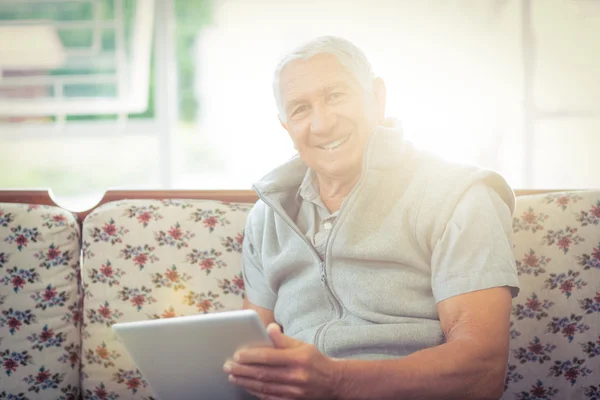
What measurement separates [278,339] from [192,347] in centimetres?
14

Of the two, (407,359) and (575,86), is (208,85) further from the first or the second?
(407,359)

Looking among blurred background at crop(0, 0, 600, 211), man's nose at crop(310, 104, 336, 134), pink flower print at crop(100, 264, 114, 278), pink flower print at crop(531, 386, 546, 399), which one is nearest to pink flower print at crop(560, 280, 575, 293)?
pink flower print at crop(531, 386, 546, 399)

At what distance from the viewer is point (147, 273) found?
162 centimetres

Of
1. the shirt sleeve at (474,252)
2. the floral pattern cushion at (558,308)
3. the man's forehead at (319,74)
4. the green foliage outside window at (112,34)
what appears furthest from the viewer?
the green foliage outside window at (112,34)

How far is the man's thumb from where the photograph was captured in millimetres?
922

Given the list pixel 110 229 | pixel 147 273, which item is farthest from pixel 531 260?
pixel 110 229

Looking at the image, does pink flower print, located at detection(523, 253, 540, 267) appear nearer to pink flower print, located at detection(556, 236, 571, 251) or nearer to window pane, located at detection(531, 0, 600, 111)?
pink flower print, located at detection(556, 236, 571, 251)

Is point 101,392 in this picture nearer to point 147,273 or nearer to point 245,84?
point 147,273

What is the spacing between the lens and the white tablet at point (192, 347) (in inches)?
34.6

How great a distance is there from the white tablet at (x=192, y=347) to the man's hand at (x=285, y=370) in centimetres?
2

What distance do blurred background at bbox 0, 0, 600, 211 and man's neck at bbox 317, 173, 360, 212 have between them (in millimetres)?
986

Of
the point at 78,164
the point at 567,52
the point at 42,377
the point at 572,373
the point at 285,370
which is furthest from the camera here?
the point at 78,164

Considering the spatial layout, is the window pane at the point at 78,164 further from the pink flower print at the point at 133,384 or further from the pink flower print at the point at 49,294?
the pink flower print at the point at 133,384

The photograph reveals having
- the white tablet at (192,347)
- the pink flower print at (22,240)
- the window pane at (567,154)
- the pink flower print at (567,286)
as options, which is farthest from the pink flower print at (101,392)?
the window pane at (567,154)
